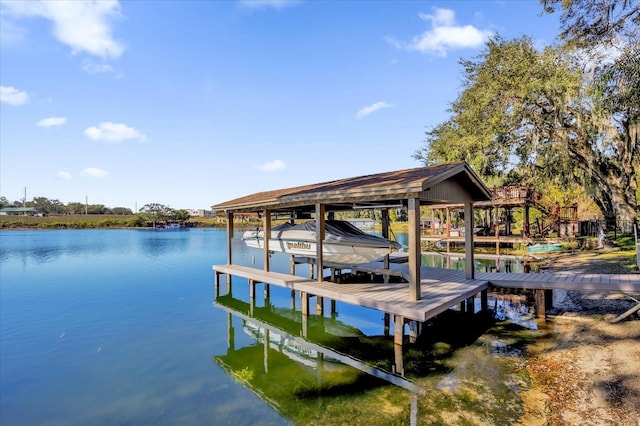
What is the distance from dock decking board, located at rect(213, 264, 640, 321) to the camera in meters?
6.96

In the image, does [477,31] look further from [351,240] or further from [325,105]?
[351,240]

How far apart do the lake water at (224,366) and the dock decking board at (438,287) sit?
1.06m

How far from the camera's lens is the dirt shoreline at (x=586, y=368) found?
4.40 m

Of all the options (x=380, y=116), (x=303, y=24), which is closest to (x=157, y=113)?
(x=303, y=24)

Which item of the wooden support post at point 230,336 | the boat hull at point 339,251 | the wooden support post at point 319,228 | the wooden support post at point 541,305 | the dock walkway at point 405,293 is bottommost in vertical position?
the wooden support post at point 230,336

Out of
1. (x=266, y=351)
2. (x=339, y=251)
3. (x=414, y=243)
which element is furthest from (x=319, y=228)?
(x=266, y=351)

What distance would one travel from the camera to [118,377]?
6762mm

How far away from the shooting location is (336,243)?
32.9ft

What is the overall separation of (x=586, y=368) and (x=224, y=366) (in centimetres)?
687

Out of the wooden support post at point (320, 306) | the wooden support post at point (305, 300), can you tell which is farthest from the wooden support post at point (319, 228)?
the wooden support post at point (320, 306)

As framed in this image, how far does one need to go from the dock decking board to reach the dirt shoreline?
839 millimetres

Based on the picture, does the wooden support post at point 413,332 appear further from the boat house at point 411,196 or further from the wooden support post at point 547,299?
the wooden support post at point 547,299

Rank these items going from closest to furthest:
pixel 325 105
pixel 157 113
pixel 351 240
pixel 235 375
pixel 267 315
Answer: pixel 235 375 → pixel 351 240 → pixel 267 315 → pixel 157 113 → pixel 325 105

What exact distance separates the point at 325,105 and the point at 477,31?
9849 millimetres
